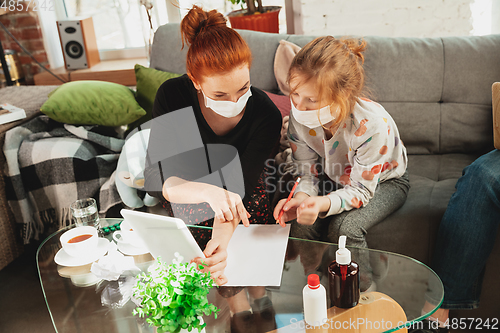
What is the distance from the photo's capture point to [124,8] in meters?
2.74

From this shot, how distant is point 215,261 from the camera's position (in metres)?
0.94

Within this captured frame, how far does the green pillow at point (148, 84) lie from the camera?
1.76m

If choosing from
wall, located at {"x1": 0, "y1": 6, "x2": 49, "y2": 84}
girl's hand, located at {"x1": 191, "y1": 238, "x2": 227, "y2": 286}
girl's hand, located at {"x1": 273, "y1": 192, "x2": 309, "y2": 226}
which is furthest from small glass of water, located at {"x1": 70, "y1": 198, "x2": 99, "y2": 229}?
wall, located at {"x1": 0, "y1": 6, "x2": 49, "y2": 84}

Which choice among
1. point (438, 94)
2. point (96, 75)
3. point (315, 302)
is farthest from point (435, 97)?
point (96, 75)

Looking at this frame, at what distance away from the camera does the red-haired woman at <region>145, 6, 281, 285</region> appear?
108 cm

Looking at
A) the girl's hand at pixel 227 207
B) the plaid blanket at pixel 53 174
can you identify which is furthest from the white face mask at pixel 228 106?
the plaid blanket at pixel 53 174

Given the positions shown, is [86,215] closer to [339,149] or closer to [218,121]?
[218,121]

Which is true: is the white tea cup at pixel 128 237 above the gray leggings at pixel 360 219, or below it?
above

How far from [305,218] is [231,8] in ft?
5.98

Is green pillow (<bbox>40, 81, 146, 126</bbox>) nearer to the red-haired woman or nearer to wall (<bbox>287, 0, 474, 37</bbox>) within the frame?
the red-haired woman

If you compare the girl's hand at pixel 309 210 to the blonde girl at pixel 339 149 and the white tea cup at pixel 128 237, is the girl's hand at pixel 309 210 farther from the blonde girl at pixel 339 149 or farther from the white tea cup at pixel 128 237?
the white tea cup at pixel 128 237

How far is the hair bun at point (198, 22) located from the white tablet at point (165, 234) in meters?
0.54

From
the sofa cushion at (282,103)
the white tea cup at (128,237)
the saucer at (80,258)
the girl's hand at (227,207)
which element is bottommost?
the saucer at (80,258)

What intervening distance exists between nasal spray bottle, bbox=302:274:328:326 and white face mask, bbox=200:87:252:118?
0.55 metres
